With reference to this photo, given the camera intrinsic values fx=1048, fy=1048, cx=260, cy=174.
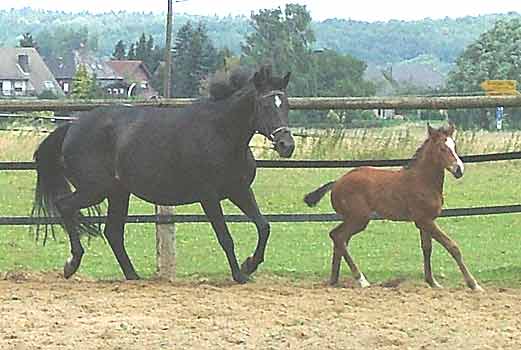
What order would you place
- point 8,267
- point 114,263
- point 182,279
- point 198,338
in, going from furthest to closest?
1. point 114,263
2. point 8,267
3. point 182,279
4. point 198,338

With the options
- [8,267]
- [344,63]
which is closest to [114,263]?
[8,267]

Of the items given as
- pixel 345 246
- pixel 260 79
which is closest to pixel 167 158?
pixel 260 79

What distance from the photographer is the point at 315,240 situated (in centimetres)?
1253

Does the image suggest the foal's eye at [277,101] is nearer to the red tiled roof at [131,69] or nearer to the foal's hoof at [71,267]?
the foal's hoof at [71,267]

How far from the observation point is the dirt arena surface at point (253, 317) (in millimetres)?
5527

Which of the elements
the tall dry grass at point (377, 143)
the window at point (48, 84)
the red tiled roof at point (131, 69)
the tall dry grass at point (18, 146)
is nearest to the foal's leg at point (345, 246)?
the tall dry grass at point (377, 143)

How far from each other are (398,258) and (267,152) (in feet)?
7.42

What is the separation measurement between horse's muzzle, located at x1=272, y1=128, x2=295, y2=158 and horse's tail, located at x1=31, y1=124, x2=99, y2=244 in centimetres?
199

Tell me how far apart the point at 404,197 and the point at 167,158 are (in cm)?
177

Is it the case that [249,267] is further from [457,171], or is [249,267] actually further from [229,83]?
[457,171]

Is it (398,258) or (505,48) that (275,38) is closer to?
(505,48)

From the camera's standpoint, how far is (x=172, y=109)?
26.2ft

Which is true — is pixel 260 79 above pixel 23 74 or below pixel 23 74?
above

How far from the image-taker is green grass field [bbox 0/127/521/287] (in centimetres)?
951
